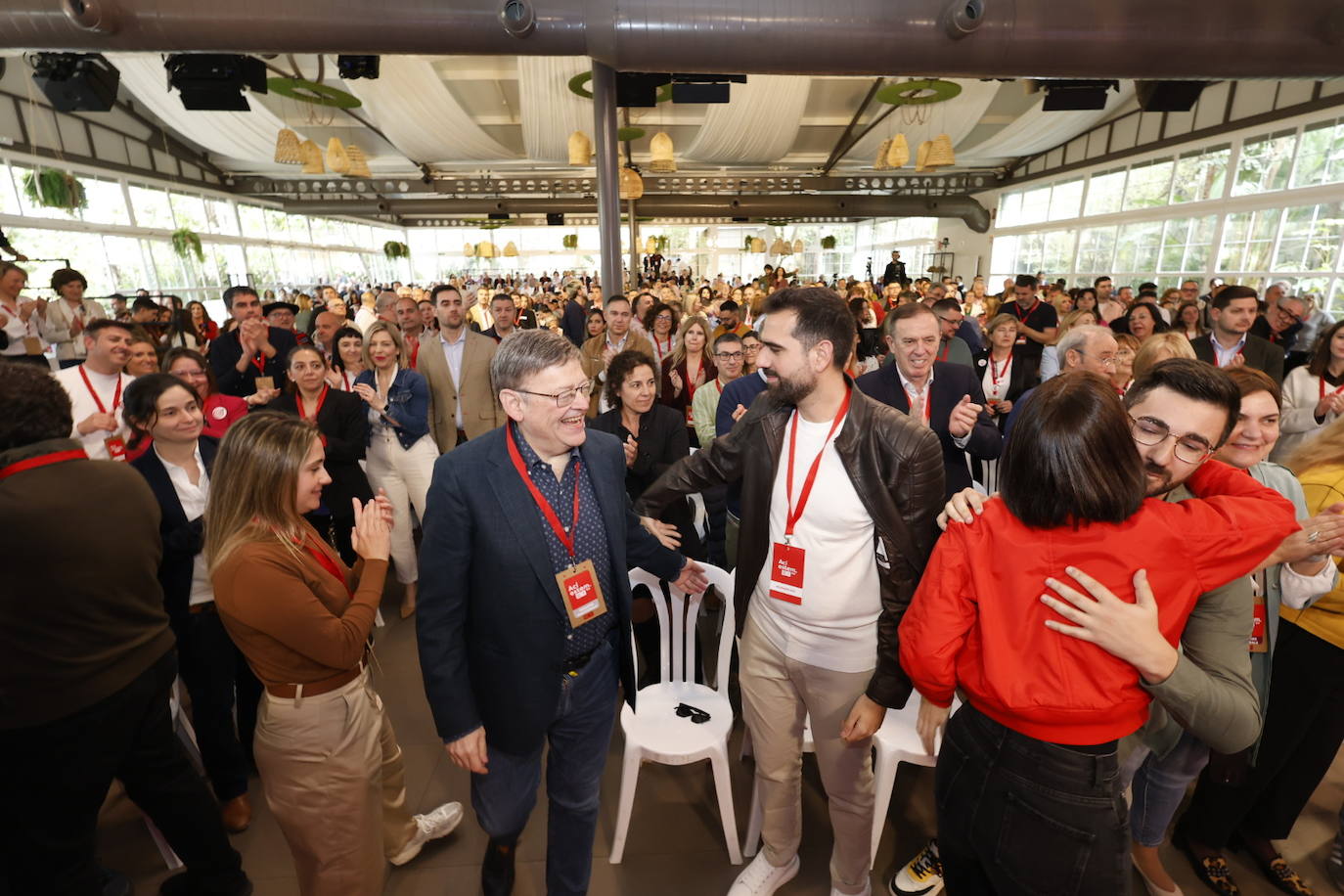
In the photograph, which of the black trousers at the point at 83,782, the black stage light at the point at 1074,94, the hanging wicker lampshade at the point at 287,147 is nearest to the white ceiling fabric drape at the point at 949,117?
the black stage light at the point at 1074,94

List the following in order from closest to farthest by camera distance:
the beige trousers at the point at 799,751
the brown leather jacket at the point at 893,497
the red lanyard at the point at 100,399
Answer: the brown leather jacket at the point at 893,497, the beige trousers at the point at 799,751, the red lanyard at the point at 100,399

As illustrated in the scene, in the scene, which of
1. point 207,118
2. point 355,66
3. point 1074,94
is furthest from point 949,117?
point 207,118

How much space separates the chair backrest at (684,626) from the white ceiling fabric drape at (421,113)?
9358mm

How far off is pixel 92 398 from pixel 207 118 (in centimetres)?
1258

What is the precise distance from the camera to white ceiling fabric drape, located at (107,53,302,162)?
9.88 meters

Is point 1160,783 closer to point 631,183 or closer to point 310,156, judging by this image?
point 631,183

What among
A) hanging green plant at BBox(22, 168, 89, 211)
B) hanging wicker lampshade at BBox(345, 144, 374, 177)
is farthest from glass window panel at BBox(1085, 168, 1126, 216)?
hanging green plant at BBox(22, 168, 89, 211)

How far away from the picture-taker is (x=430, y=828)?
213cm

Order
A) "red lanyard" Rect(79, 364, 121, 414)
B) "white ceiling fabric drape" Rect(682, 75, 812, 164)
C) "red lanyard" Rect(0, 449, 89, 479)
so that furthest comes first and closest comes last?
"white ceiling fabric drape" Rect(682, 75, 812, 164) < "red lanyard" Rect(79, 364, 121, 414) < "red lanyard" Rect(0, 449, 89, 479)

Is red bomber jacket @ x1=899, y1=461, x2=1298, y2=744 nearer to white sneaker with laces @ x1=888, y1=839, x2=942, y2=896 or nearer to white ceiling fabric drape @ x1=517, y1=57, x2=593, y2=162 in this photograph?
white sneaker with laces @ x1=888, y1=839, x2=942, y2=896

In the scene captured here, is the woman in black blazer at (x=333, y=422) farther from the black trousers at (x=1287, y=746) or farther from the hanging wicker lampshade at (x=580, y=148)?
the hanging wicker lampshade at (x=580, y=148)

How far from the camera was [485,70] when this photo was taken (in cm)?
1051

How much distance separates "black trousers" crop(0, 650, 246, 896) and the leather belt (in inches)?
16.8

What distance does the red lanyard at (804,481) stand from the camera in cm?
167
